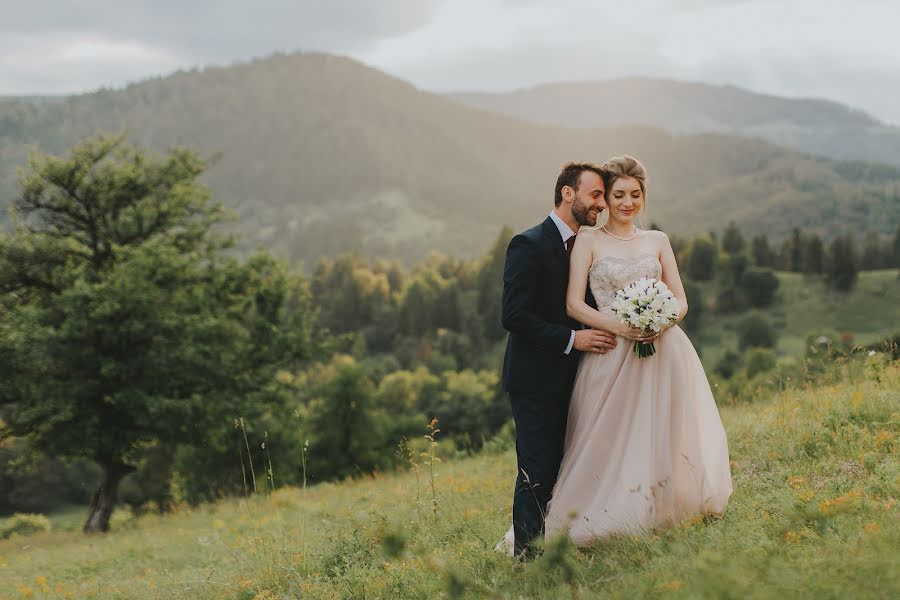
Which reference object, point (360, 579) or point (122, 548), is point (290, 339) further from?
point (360, 579)

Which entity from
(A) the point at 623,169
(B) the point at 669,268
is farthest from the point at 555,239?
(B) the point at 669,268

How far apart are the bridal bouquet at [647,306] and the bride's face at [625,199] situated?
1.98 feet

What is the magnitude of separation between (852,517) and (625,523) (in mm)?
1544

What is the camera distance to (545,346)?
5.66 metres

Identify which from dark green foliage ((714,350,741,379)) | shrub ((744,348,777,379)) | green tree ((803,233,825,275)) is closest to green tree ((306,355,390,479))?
shrub ((744,348,777,379))

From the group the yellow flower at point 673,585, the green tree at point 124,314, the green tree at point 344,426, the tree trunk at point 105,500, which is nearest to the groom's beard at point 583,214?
the yellow flower at point 673,585

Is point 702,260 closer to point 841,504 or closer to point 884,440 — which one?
point 884,440

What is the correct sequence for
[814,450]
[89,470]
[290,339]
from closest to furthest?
[814,450] < [290,339] < [89,470]

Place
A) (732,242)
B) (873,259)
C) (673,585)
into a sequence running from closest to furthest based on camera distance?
(673,585), (873,259), (732,242)

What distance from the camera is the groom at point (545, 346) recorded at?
18.4 feet

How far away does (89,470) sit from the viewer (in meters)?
73.5

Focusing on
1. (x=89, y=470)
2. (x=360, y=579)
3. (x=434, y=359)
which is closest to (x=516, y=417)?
(x=360, y=579)

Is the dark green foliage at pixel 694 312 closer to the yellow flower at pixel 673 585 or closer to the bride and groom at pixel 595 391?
the bride and groom at pixel 595 391

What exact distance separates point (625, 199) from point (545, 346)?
1356 millimetres
